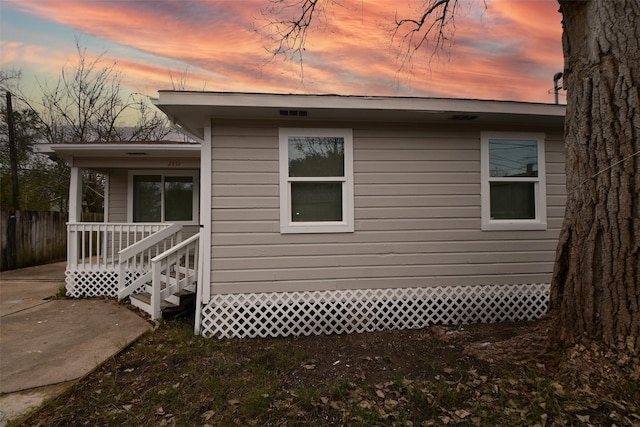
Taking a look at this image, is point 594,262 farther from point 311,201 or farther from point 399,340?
point 311,201

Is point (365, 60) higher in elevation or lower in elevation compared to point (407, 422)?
higher

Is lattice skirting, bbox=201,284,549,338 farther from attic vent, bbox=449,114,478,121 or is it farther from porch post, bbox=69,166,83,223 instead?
porch post, bbox=69,166,83,223

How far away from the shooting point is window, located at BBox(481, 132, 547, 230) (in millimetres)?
4574

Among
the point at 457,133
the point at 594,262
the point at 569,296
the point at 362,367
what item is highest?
the point at 457,133

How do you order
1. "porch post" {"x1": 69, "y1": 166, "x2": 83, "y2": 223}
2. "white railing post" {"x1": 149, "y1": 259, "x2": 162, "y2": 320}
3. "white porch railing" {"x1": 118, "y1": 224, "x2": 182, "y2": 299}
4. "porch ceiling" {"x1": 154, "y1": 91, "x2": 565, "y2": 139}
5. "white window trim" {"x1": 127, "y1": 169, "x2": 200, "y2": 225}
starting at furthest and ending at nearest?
"white window trim" {"x1": 127, "y1": 169, "x2": 200, "y2": 225}, "porch post" {"x1": 69, "y1": 166, "x2": 83, "y2": 223}, "white porch railing" {"x1": 118, "y1": 224, "x2": 182, "y2": 299}, "white railing post" {"x1": 149, "y1": 259, "x2": 162, "y2": 320}, "porch ceiling" {"x1": 154, "y1": 91, "x2": 565, "y2": 139}

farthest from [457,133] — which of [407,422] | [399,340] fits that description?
[407,422]

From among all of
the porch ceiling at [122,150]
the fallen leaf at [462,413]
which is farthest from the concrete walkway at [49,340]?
the fallen leaf at [462,413]

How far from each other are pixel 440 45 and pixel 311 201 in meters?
3.49

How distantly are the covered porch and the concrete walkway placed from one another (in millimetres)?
404

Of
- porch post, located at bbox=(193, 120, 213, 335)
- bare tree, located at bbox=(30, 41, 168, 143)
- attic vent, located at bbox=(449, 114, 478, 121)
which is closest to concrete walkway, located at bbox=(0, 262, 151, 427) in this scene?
porch post, located at bbox=(193, 120, 213, 335)

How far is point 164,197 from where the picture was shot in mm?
7457

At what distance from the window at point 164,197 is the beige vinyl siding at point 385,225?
3.79 metres

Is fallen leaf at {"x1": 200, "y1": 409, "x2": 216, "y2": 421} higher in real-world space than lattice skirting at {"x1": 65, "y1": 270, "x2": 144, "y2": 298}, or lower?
lower

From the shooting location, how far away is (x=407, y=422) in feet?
7.76
